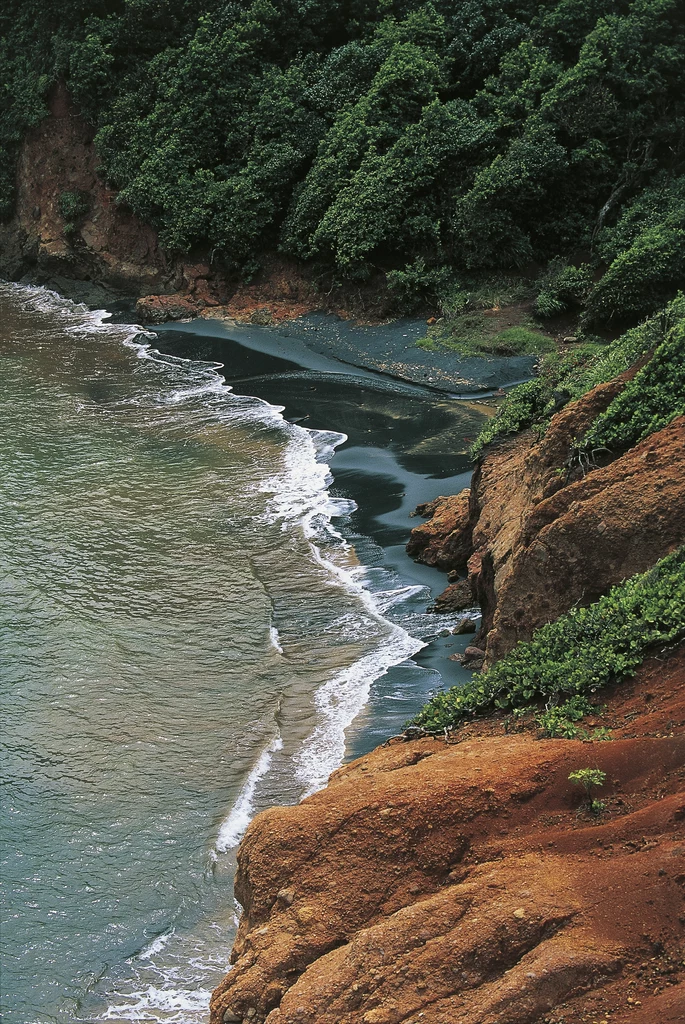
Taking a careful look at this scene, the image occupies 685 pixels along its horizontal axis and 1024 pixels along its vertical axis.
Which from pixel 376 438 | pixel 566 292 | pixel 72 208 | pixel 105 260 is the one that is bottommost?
pixel 376 438

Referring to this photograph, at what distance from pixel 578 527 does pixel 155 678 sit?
5.31 metres

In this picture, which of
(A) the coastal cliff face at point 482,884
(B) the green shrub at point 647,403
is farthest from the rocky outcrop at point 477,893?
(B) the green shrub at point 647,403

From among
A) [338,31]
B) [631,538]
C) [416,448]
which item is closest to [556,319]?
[416,448]

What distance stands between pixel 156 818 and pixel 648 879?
5.29 meters

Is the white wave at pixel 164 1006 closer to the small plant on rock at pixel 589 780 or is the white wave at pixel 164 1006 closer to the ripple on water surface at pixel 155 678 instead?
the ripple on water surface at pixel 155 678

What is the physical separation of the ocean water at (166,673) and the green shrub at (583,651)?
1961 millimetres

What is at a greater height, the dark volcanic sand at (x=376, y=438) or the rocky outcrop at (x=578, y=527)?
the rocky outcrop at (x=578, y=527)

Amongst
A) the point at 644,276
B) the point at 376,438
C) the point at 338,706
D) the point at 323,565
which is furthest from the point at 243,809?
the point at 644,276

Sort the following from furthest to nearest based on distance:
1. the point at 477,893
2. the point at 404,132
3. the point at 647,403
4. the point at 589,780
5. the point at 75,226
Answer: the point at 75,226 → the point at 404,132 → the point at 647,403 → the point at 589,780 → the point at 477,893

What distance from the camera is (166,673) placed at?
11508 mm

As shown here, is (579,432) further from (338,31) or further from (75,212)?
(75,212)

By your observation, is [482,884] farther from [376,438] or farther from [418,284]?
[418,284]

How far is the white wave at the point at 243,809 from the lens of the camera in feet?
28.7

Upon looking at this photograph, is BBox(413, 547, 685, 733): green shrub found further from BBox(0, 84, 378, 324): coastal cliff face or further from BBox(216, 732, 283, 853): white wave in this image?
BBox(0, 84, 378, 324): coastal cliff face
